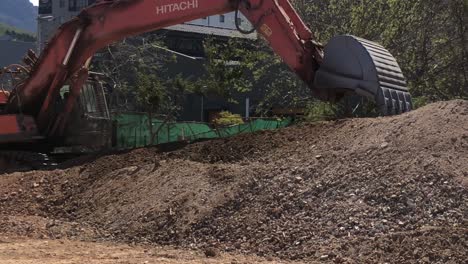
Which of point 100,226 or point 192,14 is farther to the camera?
point 192,14

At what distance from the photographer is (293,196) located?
842cm

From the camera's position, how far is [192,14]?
12977mm

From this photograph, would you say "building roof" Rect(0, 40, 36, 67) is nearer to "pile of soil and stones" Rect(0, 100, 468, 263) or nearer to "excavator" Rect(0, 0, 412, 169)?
"excavator" Rect(0, 0, 412, 169)

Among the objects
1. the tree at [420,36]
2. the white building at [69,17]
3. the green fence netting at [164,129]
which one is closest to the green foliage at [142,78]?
the green fence netting at [164,129]

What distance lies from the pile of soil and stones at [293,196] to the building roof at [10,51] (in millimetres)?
52981

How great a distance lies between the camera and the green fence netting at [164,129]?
1708 centimetres

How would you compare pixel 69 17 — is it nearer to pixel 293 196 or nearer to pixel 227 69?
pixel 227 69

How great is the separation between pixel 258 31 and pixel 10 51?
55.2m

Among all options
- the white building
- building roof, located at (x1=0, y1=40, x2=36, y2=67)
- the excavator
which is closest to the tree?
the excavator

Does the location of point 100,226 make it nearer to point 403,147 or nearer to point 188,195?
point 188,195

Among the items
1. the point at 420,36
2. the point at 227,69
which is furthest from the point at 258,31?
the point at 227,69

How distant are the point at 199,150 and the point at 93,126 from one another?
4.58 meters

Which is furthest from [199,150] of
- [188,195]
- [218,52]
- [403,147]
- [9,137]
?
[218,52]

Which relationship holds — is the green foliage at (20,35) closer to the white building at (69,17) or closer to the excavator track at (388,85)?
the white building at (69,17)
